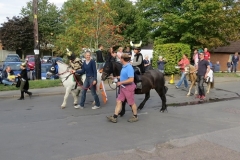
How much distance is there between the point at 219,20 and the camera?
21547 millimetres

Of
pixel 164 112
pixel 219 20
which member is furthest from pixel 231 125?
pixel 219 20

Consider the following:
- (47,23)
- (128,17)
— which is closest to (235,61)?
(128,17)

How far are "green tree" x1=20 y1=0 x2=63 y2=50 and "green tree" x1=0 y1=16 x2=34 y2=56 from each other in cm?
179

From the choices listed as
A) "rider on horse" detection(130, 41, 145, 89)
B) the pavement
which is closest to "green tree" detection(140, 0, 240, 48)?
the pavement

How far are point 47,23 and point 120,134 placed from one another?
48.0 m

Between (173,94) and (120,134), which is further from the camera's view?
(173,94)

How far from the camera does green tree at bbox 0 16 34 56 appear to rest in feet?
163

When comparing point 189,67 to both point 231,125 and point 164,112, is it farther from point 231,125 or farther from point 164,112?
point 231,125

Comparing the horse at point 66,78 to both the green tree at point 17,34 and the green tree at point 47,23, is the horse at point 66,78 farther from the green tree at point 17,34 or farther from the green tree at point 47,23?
the green tree at point 17,34

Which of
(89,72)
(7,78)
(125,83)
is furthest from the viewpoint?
(7,78)

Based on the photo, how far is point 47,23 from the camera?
5141cm

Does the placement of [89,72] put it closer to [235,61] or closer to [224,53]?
[235,61]

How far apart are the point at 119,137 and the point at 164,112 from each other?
310cm

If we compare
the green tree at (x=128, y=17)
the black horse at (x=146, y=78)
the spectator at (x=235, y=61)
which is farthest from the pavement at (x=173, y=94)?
the green tree at (x=128, y=17)
